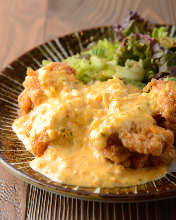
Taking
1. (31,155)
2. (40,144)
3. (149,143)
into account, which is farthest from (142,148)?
(31,155)

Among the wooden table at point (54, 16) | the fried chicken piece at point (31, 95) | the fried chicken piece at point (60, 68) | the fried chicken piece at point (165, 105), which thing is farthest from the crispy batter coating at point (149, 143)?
the wooden table at point (54, 16)

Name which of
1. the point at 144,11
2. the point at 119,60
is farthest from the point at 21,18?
the point at 119,60

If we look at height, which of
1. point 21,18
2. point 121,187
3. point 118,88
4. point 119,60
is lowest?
point 121,187

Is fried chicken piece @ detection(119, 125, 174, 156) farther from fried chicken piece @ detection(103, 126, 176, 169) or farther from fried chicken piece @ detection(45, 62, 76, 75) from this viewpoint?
fried chicken piece @ detection(45, 62, 76, 75)

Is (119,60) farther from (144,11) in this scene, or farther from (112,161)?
(144,11)

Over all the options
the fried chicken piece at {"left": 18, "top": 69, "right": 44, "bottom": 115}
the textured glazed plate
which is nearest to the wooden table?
the textured glazed plate

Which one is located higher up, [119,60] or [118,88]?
[119,60]
